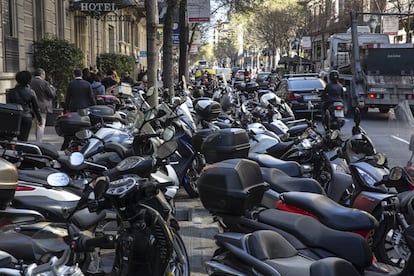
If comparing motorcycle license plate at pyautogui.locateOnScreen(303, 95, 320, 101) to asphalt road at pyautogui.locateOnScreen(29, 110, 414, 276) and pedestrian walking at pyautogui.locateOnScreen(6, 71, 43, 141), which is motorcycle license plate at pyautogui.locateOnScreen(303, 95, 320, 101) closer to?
pedestrian walking at pyautogui.locateOnScreen(6, 71, 43, 141)

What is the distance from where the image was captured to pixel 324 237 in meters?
3.84

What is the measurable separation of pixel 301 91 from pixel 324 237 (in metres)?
17.8

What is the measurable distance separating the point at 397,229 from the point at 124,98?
979cm

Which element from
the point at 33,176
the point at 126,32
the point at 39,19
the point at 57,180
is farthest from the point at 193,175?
the point at 126,32

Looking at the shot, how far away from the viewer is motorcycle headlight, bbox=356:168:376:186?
5.68 metres

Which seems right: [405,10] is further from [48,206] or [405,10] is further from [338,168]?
[48,206]

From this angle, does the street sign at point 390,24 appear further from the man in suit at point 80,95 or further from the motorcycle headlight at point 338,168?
the motorcycle headlight at point 338,168

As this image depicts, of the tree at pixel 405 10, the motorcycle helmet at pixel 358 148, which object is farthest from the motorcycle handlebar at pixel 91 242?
the tree at pixel 405 10

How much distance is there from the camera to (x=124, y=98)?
14055 mm

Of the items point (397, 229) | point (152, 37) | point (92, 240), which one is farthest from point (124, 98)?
point (92, 240)

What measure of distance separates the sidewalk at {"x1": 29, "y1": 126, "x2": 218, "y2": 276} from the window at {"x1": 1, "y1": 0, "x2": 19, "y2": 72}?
415 inches

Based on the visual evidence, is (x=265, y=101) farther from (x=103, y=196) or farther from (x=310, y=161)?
(x=103, y=196)

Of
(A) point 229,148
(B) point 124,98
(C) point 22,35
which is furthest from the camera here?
(C) point 22,35

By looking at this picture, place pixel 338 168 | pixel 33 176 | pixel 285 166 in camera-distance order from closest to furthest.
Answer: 1. pixel 33 176
2. pixel 285 166
3. pixel 338 168
